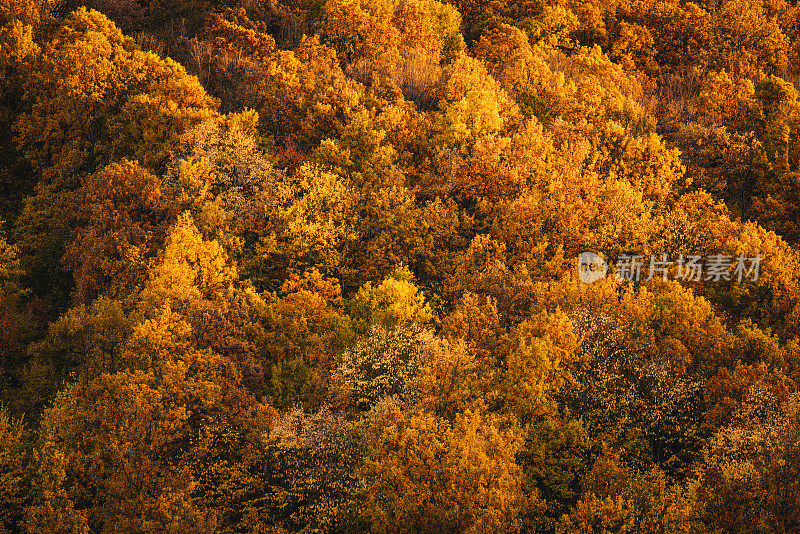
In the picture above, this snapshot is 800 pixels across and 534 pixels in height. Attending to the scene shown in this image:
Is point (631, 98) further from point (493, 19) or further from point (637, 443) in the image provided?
point (637, 443)

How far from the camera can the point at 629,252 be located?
70.3m

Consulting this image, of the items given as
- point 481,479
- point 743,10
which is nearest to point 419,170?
point 481,479

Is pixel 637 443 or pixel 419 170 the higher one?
pixel 419 170

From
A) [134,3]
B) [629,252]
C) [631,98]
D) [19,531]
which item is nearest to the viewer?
[19,531]

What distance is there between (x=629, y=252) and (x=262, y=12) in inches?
1759

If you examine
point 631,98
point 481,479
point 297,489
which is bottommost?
point 297,489

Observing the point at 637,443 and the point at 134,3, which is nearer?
the point at 637,443

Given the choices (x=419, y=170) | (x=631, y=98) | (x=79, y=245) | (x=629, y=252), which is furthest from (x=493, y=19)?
(x=79, y=245)

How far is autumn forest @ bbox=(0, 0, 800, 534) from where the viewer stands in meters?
49.8

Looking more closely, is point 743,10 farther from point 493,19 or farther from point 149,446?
point 149,446

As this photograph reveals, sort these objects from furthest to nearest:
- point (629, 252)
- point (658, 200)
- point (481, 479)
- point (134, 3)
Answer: point (134, 3) → point (658, 200) → point (629, 252) → point (481, 479)

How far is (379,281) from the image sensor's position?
218 feet

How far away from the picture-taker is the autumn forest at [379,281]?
49.8 metres

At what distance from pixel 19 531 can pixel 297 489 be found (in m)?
16.5
